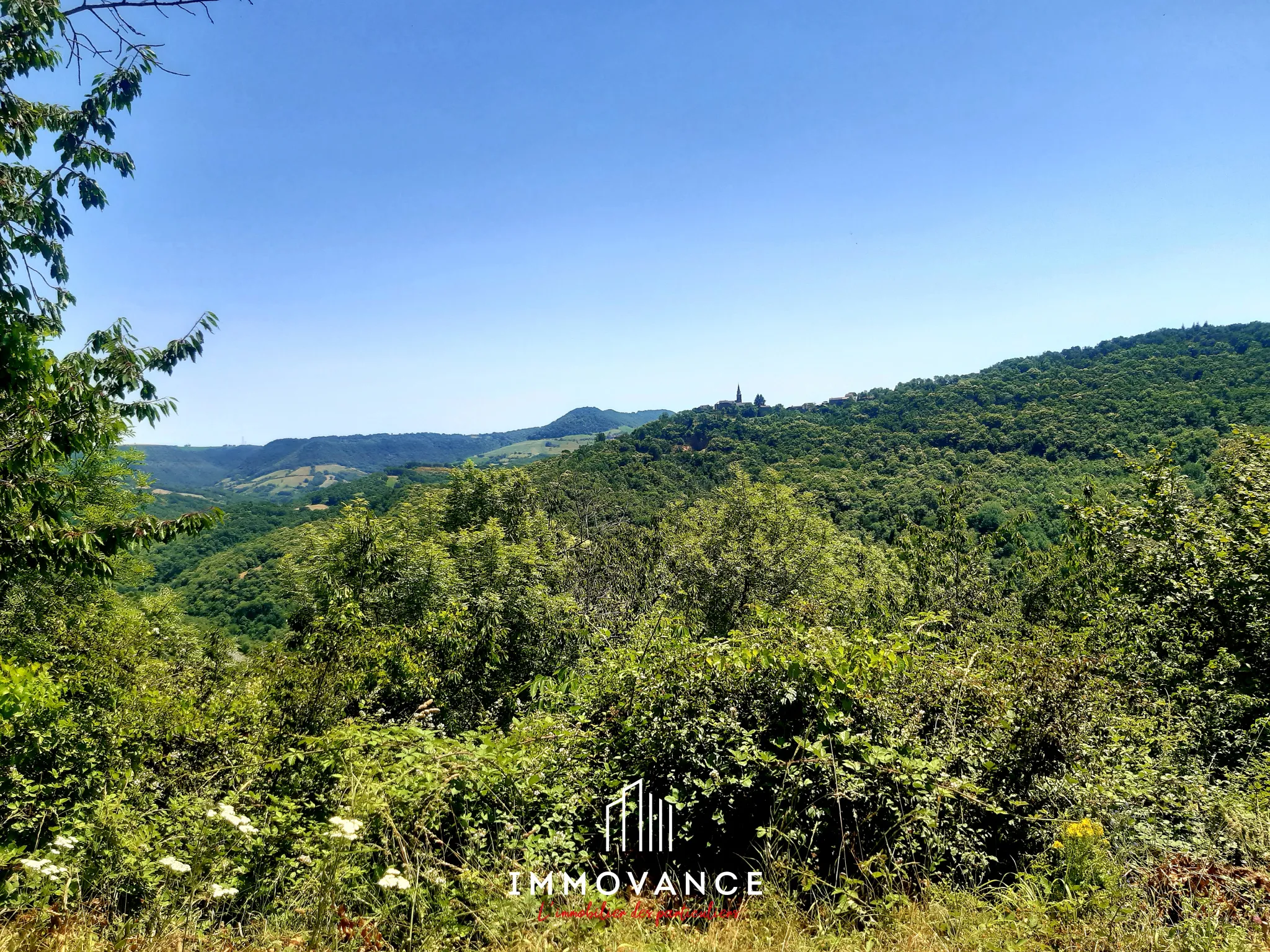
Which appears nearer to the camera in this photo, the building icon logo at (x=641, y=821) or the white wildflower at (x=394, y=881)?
the white wildflower at (x=394, y=881)

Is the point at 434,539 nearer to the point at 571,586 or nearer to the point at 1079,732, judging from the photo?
the point at 571,586

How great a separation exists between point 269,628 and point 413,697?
187ft

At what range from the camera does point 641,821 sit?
11.8 ft

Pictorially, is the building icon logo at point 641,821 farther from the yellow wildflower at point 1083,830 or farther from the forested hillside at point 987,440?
the forested hillside at point 987,440

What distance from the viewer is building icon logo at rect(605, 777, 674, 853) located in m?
3.52

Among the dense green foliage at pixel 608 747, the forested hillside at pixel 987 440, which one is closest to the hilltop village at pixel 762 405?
the forested hillside at pixel 987 440

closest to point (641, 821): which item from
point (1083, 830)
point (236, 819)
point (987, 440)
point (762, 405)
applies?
point (236, 819)

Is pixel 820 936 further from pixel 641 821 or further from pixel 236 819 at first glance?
pixel 236 819

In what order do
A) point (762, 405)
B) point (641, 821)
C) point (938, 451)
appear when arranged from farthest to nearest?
point (762, 405), point (938, 451), point (641, 821)

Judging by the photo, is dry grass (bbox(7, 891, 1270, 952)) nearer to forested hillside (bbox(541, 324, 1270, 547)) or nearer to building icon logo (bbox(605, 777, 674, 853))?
building icon logo (bbox(605, 777, 674, 853))

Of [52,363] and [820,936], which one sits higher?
[52,363]

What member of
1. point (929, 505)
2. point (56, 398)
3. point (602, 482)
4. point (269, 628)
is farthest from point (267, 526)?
point (56, 398)

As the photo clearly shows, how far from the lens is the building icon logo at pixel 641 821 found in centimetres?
352

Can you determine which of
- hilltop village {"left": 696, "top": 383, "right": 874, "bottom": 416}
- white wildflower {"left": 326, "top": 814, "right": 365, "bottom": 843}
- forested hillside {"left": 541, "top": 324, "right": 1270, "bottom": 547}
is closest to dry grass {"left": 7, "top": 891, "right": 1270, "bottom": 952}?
white wildflower {"left": 326, "top": 814, "right": 365, "bottom": 843}
